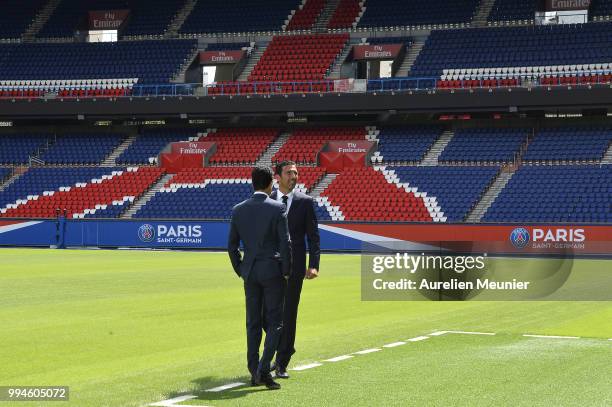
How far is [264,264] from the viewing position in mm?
9711

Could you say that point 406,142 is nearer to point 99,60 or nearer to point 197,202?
point 197,202

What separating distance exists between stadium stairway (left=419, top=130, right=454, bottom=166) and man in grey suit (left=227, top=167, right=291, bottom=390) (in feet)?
142

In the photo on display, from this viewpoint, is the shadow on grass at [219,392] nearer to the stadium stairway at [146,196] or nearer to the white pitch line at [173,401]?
the white pitch line at [173,401]

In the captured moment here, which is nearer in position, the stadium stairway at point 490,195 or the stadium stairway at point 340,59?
the stadium stairway at point 490,195

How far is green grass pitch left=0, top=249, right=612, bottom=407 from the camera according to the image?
9.56m

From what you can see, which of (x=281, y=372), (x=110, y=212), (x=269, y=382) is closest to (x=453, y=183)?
(x=110, y=212)

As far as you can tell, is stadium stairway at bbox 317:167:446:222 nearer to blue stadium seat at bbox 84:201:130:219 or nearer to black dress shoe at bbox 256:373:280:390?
blue stadium seat at bbox 84:201:130:219

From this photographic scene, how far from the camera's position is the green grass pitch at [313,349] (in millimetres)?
9562

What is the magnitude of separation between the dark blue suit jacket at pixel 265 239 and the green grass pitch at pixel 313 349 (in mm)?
1245

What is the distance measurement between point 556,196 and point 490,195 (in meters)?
3.51

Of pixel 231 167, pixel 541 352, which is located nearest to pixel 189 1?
pixel 231 167

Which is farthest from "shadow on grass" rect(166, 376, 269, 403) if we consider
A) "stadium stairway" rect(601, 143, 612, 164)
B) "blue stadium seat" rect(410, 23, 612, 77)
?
"blue stadium seat" rect(410, 23, 612, 77)

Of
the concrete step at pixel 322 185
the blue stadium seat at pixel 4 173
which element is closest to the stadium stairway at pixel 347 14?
the concrete step at pixel 322 185

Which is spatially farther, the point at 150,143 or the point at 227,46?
the point at 227,46
